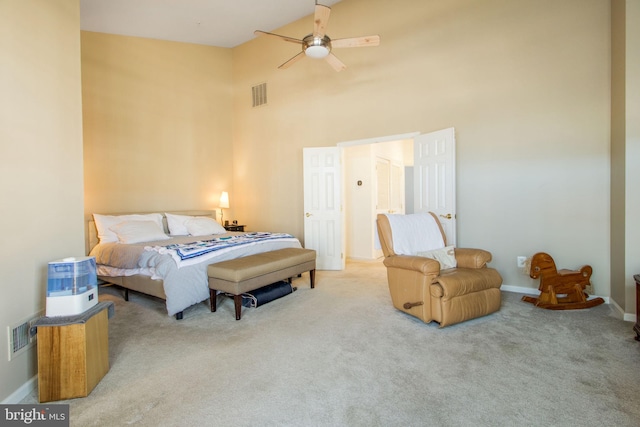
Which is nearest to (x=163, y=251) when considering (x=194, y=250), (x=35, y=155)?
(x=194, y=250)

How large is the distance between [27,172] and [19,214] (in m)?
0.26

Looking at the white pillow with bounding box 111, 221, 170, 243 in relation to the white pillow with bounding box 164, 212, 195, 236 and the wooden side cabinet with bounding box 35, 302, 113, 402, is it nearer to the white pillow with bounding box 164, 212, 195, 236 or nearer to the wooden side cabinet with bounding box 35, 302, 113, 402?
the white pillow with bounding box 164, 212, 195, 236

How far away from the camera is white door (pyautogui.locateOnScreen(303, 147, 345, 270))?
4.91 metres

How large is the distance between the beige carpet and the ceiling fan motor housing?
2.81 m

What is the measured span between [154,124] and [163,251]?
118 inches

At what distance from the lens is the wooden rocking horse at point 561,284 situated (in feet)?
9.62

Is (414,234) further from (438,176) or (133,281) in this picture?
(133,281)

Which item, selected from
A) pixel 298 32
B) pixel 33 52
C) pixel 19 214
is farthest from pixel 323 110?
pixel 19 214

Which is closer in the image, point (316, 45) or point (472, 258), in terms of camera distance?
point (472, 258)

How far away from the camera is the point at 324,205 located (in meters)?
4.97

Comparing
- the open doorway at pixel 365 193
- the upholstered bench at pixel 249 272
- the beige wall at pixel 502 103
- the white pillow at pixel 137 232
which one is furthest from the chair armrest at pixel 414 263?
the white pillow at pixel 137 232

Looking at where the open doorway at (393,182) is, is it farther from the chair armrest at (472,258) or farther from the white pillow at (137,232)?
the white pillow at (137,232)

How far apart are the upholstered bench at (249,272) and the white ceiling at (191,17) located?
3917mm

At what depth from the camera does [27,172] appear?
1774mm
